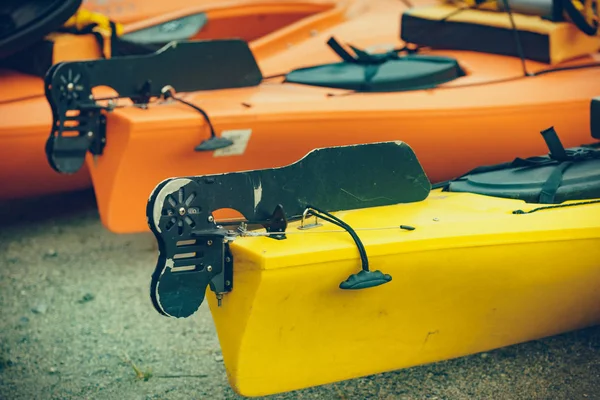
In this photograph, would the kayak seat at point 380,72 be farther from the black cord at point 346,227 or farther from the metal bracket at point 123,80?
the black cord at point 346,227

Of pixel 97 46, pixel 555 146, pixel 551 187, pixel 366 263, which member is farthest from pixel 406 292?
pixel 97 46

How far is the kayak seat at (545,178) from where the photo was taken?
93.0 inches

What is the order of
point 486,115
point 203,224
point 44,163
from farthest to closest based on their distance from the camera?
1. point 44,163
2. point 486,115
3. point 203,224

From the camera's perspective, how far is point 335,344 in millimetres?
2035

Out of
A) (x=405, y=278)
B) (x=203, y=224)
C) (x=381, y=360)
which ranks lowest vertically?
(x=381, y=360)

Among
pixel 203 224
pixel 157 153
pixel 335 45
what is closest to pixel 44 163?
pixel 157 153

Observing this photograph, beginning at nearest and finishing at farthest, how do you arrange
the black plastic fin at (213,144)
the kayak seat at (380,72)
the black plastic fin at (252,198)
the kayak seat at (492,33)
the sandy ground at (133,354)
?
the black plastic fin at (252,198) → the sandy ground at (133,354) → the black plastic fin at (213,144) → the kayak seat at (380,72) → the kayak seat at (492,33)

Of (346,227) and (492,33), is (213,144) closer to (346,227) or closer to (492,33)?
(346,227)

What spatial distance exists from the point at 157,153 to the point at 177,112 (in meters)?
0.16

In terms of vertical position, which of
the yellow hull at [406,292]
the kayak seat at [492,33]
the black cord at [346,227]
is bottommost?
the yellow hull at [406,292]

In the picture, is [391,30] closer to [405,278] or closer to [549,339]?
[549,339]

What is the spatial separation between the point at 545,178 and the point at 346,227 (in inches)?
30.6

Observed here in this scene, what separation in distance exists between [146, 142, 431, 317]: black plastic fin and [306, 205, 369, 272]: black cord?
30mm

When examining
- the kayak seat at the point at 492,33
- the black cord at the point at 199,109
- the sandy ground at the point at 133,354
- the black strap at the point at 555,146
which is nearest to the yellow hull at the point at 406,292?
the sandy ground at the point at 133,354
